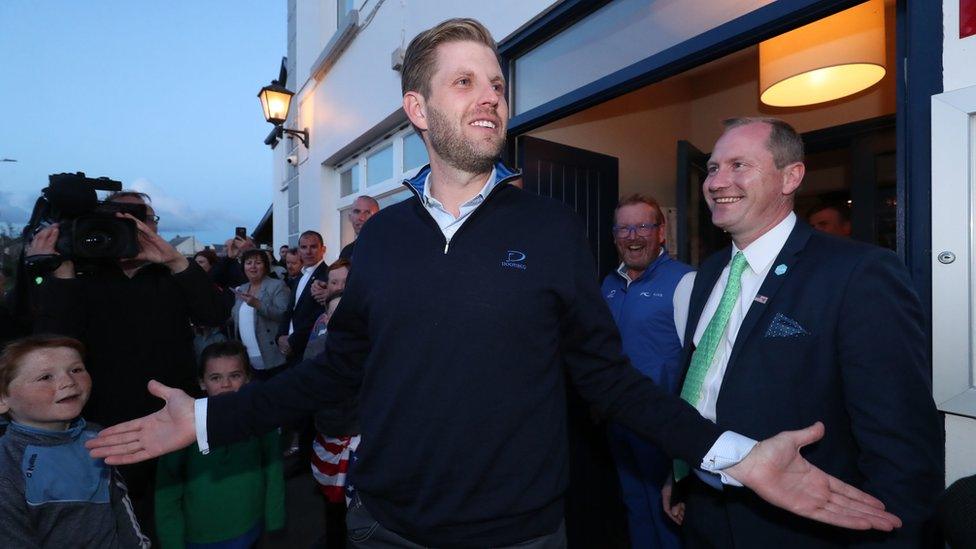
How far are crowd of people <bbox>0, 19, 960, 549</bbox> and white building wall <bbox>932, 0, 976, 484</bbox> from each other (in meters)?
0.31

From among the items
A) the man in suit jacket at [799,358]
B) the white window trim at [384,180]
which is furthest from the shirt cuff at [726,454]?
the white window trim at [384,180]

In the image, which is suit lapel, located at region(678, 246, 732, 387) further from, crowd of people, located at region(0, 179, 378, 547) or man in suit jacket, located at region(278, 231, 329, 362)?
man in suit jacket, located at region(278, 231, 329, 362)

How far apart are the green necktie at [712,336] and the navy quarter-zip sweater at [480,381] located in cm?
50

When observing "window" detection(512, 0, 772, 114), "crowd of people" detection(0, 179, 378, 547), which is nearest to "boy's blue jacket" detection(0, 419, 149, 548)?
"crowd of people" detection(0, 179, 378, 547)

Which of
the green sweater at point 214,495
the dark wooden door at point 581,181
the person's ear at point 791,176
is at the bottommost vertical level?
the green sweater at point 214,495

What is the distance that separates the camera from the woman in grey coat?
15.9 ft

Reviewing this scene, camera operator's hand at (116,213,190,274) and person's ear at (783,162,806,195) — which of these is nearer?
person's ear at (783,162,806,195)

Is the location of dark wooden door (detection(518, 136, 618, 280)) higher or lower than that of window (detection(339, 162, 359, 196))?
lower

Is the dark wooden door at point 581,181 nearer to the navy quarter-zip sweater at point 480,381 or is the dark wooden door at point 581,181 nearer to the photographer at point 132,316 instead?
the photographer at point 132,316

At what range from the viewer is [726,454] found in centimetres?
119

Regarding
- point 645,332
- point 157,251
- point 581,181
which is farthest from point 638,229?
point 157,251

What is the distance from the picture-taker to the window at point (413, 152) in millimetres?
5785

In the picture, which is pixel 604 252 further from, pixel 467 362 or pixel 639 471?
pixel 467 362

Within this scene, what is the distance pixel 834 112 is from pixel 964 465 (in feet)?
14.1
